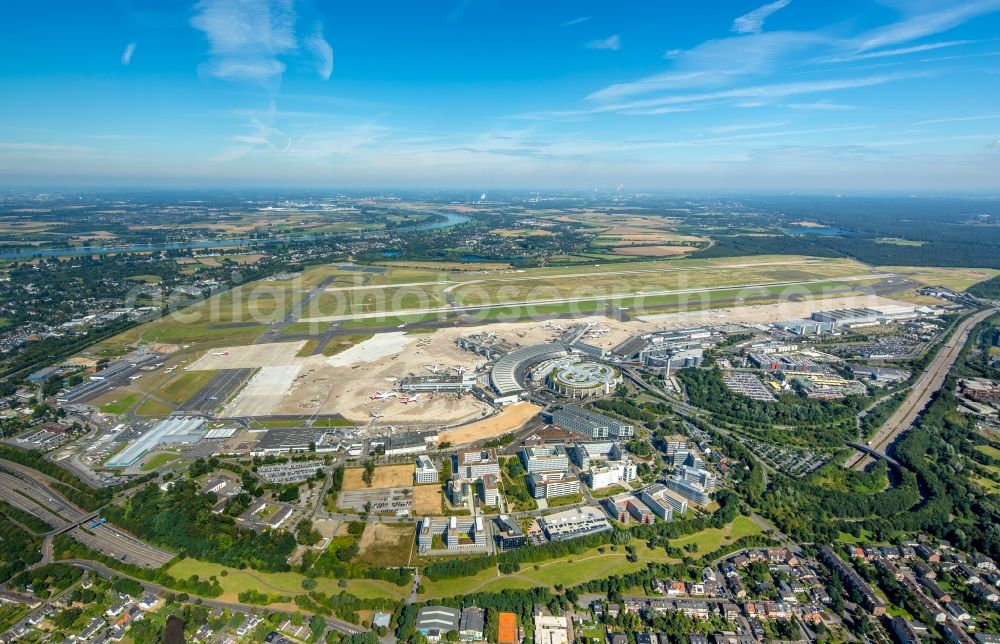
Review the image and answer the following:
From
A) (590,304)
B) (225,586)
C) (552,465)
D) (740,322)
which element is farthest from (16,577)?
(740,322)

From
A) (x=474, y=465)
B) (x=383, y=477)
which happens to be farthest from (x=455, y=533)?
(x=383, y=477)

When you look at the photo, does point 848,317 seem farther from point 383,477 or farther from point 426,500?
point 383,477

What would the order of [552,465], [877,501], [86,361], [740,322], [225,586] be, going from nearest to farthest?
[225,586] → [877,501] → [552,465] → [86,361] → [740,322]

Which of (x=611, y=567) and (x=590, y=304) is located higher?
(x=590, y=304)

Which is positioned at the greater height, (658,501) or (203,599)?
(658,501)

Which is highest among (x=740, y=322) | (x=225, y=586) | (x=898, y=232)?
(x=898, y=232)

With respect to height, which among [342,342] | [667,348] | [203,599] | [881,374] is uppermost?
[667,348]

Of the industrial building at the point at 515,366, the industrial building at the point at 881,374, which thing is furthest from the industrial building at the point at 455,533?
the industrial building at the point at 881,374

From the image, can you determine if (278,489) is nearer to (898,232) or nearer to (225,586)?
(225,586)
